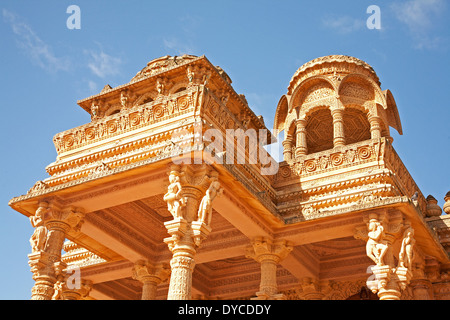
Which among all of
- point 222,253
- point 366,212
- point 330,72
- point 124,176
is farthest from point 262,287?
point 330,72

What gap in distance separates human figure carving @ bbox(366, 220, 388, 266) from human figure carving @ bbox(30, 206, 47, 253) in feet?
22.3

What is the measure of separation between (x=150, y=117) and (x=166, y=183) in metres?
2.30

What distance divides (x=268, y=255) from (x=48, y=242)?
484 cm

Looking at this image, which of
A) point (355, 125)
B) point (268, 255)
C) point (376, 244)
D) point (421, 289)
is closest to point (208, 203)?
point (268, 255)

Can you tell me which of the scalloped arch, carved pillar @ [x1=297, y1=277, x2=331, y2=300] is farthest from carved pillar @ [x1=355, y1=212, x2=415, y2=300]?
the scalloped arch

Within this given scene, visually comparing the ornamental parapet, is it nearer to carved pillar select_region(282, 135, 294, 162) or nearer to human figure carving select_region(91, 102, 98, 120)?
carved pillar select_region(282, 135, 294, 162)

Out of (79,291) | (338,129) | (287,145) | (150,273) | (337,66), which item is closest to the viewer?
(150,273)

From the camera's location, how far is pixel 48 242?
12.4 metres

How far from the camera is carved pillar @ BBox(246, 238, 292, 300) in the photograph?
13062 millimetres

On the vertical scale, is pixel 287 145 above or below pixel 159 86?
above

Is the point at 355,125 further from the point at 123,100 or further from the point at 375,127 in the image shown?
the point at 123,100

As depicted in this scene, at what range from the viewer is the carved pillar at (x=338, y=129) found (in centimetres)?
1667
